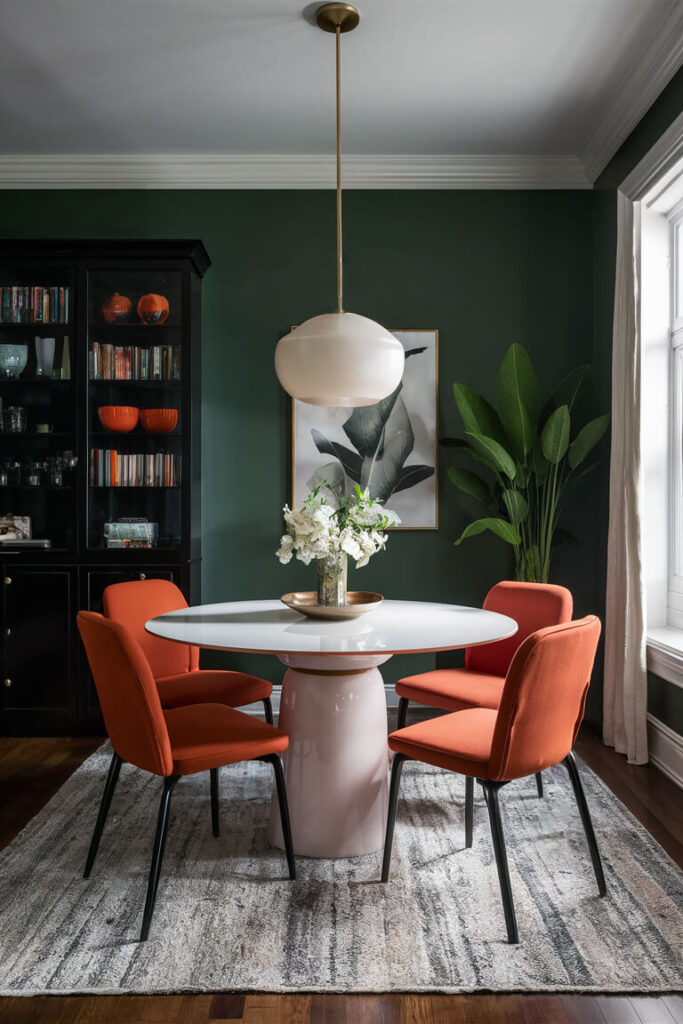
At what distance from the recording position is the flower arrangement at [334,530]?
8.32 ft

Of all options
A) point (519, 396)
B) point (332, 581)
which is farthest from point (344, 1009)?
point (519, 396)

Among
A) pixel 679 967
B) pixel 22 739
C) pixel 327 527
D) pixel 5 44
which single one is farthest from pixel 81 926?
pixel 5 44

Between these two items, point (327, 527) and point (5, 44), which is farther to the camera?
point (5, 44)

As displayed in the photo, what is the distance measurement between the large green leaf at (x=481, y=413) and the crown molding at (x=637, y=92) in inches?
52.6

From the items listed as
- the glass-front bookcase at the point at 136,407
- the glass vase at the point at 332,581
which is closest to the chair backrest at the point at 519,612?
the glass vase at the point at 332,581

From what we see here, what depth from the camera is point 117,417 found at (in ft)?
12.8

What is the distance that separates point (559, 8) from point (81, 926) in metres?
3.31

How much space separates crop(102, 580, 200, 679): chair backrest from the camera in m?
2.83

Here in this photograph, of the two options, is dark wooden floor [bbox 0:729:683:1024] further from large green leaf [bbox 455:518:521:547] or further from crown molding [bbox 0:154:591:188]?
crown molding [bbox 0:154:591:188]

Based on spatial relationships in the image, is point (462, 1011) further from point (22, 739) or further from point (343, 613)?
point (22, 739)

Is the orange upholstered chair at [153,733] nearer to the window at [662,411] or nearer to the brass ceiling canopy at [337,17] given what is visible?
the window at [662,411]

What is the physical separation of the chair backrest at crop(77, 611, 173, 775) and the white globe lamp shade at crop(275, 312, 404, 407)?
0.96 m

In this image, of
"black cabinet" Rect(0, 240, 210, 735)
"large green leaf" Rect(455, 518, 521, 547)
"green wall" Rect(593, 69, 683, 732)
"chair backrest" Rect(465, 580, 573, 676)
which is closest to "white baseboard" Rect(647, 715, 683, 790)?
"green wall" Rect(593, 69, 683, 732)

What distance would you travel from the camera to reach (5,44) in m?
3.08
